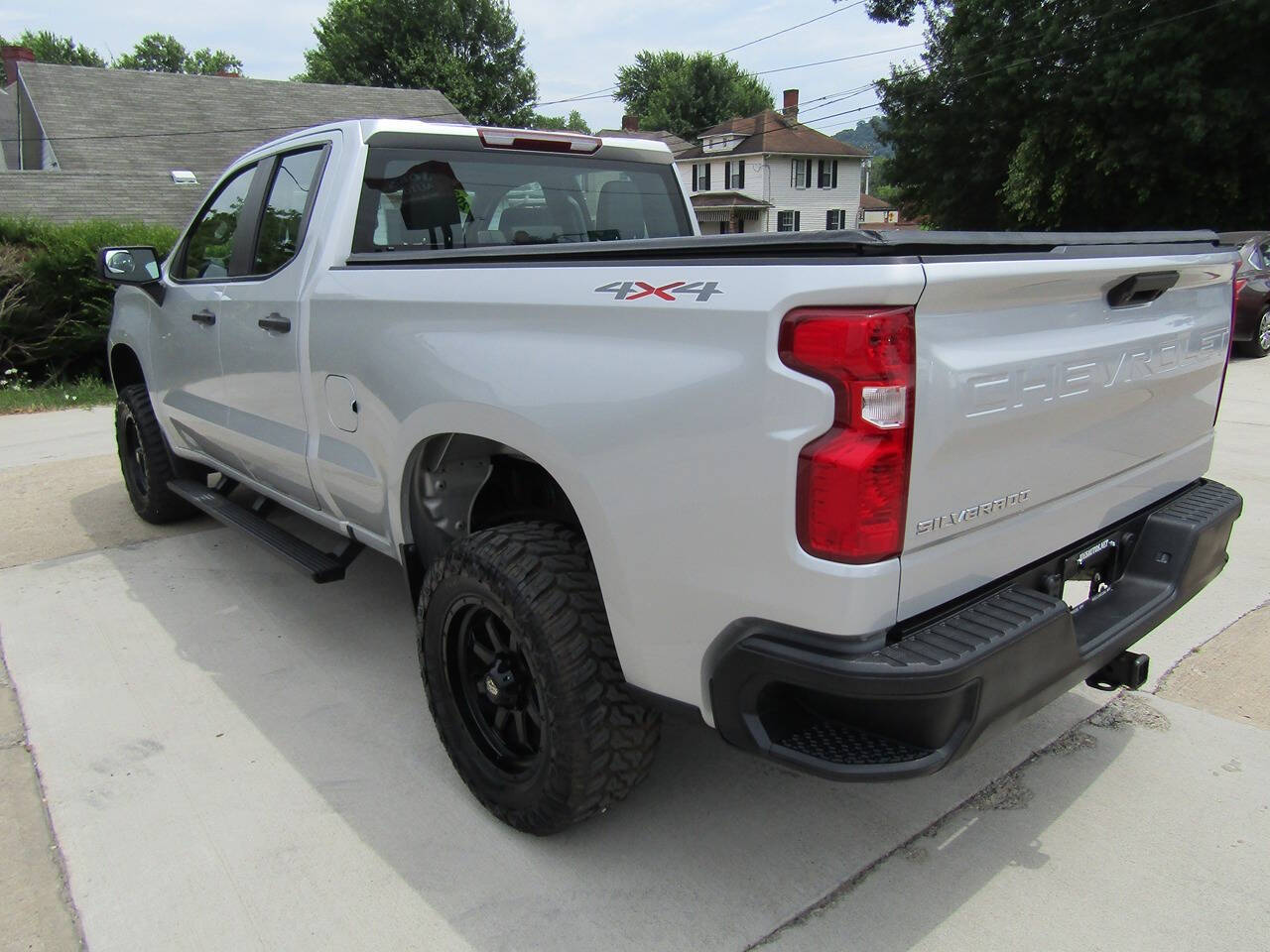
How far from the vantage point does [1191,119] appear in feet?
58.1

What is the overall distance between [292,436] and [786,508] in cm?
233

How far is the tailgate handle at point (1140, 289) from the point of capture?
7.06 ft

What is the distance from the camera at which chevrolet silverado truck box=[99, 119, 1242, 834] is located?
1.74 meters


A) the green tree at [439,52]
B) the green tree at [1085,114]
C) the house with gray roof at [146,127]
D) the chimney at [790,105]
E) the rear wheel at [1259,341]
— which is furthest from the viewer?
the chimney at [790,105]

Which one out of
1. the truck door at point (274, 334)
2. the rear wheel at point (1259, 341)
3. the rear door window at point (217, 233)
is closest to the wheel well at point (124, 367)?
the rear door window at point (217, 233)

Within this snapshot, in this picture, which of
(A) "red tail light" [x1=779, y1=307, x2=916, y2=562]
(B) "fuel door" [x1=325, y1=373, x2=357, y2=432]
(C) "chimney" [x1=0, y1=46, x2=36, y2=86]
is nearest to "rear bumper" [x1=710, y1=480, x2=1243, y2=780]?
(A) "red tail light" [x1=779, y1=307, x2=916, y2=562]

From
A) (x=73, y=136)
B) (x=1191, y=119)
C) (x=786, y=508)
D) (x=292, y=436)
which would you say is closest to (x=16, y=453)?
(x=292, y=436)

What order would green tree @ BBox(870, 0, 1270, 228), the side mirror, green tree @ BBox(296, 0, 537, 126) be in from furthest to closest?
green tree @ BBox(296, 0, 537, 126)
green tree @ BBox(870, 0, 1270, 228)
the side mirror

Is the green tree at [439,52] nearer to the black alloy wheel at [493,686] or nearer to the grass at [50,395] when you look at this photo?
the grass at [50,395]

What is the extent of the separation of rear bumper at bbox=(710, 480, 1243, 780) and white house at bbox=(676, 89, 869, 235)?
1931 inches

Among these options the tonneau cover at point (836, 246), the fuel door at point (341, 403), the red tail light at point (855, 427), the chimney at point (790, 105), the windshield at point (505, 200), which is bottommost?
the fuel door at point (341, 403)

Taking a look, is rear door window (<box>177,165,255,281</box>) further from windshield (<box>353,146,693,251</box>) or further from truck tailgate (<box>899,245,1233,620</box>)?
truck tailgate (<box>899,245,1233,620</box>)

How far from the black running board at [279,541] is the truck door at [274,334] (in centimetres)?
18

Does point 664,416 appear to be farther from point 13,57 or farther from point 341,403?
point 13,57
